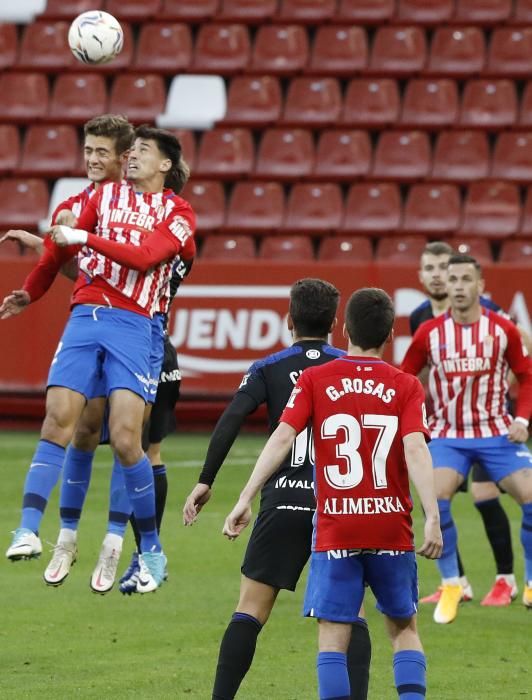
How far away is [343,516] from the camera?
18.1ft

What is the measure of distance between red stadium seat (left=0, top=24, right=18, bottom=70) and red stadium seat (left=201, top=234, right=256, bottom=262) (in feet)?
13.3

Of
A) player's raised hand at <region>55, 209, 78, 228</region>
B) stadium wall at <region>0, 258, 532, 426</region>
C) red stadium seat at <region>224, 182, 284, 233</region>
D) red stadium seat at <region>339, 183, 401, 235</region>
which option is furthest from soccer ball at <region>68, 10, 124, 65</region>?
red stadium seat at <region>339, 183, 401, 235</region>

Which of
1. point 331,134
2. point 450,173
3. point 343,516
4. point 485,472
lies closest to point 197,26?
point 331,134

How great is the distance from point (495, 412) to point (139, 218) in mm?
2600

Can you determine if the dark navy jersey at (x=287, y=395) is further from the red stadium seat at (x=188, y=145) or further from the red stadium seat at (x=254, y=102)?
the red stadium seat at (x=254, y=102)

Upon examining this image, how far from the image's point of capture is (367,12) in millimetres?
18562

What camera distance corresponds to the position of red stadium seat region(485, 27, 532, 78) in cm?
1806

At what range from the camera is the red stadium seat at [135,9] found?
1878 centimetres

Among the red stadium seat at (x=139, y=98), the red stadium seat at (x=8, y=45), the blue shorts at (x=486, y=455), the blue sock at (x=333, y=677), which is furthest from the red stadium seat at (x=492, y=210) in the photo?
the blue sock at (x=333, y=677)

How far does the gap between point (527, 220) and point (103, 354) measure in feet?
33.7

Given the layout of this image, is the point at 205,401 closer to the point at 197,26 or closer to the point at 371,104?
the point at 371,104

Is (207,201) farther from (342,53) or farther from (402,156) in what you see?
(342,53)

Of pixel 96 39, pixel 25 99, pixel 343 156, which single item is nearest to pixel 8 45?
pixel 25 99

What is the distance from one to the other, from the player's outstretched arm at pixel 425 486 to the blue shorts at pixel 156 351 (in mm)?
2536
